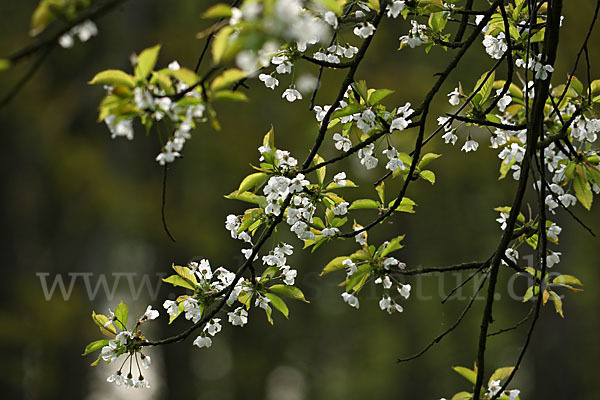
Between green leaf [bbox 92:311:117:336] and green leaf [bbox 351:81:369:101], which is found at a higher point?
green leaf [bbox 351:81:369:101]

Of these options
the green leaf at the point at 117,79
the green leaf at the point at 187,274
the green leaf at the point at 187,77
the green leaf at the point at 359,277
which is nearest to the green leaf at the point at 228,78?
the green leaf at the point at 187,77

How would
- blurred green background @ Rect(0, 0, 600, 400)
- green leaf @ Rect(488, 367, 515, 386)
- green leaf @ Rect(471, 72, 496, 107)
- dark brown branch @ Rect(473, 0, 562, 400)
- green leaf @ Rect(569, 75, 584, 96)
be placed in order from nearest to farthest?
dark brown branch @ Rect(473, 0, 562, 400) → green leaf @ Rect(471, 72, 496, 107) → green leaf @ Rect(569, 75, 584, 96) → green leaf @ Rect(488, 367, 515, 386) → blurred green background @ Rect(0, 0, 600, 400)

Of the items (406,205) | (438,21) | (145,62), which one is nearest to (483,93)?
(438,21)

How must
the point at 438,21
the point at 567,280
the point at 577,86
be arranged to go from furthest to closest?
the point at 567,280
the point at 577,86
the point at 438,21

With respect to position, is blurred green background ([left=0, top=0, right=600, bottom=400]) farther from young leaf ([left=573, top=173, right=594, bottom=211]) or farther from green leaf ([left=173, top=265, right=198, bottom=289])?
green leaf ([left=173, top=265, right=198, bottom=289])

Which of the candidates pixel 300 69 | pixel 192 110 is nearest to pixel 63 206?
pixel 300 69

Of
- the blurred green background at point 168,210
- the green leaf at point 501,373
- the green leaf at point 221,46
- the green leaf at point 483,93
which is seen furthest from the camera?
the blurred green background at point 168,210

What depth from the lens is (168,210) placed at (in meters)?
8.53

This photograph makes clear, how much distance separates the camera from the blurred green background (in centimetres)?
762

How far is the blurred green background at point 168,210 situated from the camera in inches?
300

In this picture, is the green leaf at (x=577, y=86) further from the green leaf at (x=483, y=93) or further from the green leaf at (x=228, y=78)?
the green leaf at (x=228, y=78)

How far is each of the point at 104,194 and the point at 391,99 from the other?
3510 millimetres

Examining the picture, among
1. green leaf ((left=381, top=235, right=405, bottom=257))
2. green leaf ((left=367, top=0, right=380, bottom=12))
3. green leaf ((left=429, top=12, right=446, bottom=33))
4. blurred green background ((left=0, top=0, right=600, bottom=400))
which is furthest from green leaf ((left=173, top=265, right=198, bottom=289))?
blurred green background ((left=0, top=0, right=600, bottom=400))

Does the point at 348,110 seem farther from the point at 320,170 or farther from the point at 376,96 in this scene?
the point at 320,170
